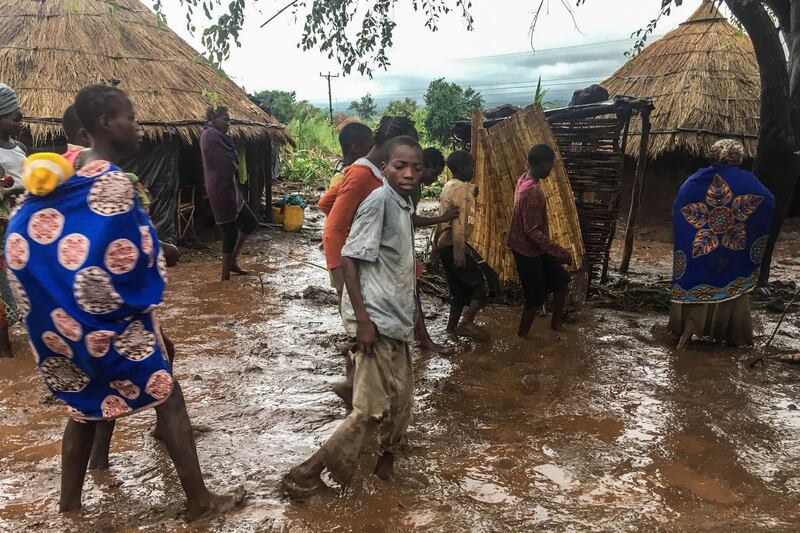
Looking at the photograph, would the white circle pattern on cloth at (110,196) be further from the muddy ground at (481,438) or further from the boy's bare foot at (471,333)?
the boy's bare foot at (471,333)

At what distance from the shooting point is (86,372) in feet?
Result: 7.04

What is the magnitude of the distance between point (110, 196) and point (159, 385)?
70 cm

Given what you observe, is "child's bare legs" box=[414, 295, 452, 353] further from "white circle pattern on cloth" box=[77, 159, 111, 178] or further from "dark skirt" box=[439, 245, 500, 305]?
"white circle pattern on cloth" box=[77, 159, 111, 178]

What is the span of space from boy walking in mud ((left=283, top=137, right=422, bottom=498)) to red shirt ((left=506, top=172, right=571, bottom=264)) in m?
2.10

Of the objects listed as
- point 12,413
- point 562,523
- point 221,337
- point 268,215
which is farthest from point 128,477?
point 268,215

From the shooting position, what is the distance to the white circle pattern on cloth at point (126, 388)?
85.6 inches

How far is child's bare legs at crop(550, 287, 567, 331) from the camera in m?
5.08

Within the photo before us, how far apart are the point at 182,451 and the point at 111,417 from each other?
0.93ft

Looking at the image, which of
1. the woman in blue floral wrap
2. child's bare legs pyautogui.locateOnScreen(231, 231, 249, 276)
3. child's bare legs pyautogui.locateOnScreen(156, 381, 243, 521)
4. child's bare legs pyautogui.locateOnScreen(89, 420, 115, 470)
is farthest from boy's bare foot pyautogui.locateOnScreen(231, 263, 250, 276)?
child's bare legs pyautogui.locateOnScreen(156, 381, 243, 521)

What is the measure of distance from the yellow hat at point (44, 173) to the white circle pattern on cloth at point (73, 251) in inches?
6.9

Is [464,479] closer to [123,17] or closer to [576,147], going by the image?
[576,147]

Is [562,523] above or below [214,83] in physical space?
below

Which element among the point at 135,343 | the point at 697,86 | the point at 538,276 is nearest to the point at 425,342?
the point at 538,276

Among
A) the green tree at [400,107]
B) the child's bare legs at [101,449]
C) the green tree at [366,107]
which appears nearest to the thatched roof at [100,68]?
the child's bare legs at [101,449]
